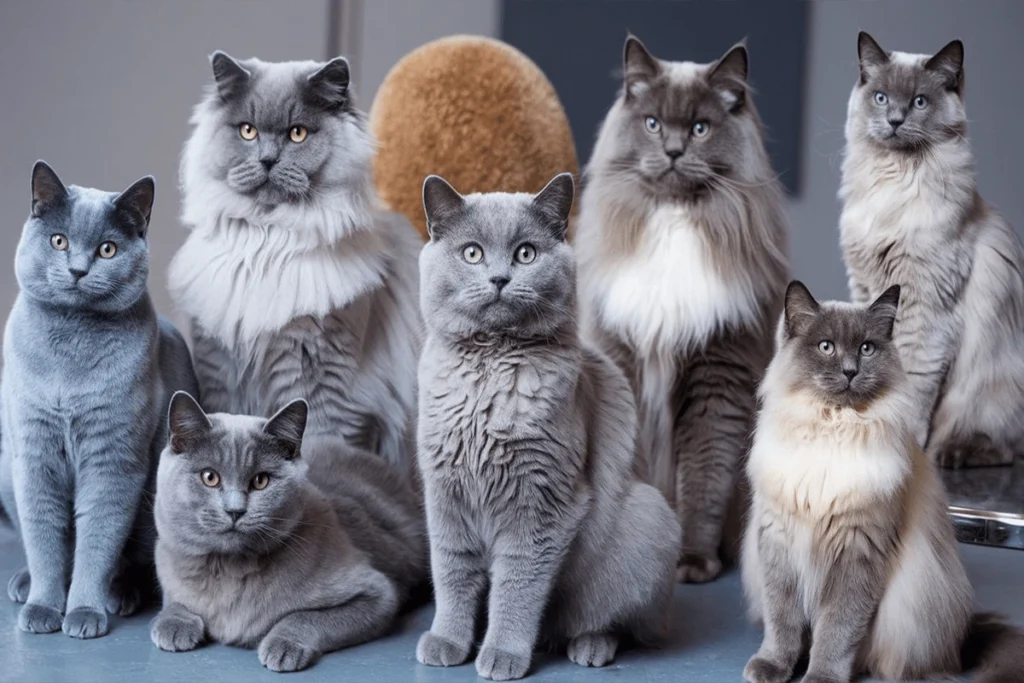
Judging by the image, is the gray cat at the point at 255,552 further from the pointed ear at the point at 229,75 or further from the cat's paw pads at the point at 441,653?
the pointed ear at the point at 229,75

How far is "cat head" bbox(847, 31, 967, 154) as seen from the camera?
8.34 feet

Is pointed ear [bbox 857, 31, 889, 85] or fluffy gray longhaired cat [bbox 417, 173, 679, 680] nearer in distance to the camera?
fluffy gray longhaired cat [bbox 417, 173, 679, 680]

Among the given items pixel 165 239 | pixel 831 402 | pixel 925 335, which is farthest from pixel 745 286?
pixel 165 239

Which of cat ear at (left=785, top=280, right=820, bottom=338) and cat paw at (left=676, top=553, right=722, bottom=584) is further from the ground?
cat ear at (left=785, top=280, right=820, bottom=338)

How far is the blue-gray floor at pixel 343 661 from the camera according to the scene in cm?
203

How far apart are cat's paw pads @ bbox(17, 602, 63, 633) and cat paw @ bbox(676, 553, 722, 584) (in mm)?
1261

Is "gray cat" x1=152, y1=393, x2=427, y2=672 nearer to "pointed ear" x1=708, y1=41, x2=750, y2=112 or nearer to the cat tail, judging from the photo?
the cat tail

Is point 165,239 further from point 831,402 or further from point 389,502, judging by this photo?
point 831,402

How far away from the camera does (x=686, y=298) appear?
2.59 meters

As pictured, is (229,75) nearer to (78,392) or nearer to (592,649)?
(78,392)

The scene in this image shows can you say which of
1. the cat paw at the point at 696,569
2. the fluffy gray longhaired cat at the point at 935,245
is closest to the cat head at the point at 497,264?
the cat paw at the point at 696,569

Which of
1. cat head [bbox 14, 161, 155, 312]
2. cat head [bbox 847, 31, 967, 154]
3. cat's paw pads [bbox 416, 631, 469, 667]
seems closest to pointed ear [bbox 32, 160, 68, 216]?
cat head [bbox 14, 161, 155, 312]

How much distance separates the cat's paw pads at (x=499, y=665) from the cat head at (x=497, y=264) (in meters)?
0.54

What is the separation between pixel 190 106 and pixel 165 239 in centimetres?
45
